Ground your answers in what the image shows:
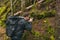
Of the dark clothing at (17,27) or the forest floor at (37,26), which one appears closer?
the dark clothing at (17,27)

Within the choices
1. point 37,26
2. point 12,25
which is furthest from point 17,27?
point 37,26

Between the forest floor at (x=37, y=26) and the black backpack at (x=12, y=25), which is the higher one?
the black backpack at (x=12, y=25)

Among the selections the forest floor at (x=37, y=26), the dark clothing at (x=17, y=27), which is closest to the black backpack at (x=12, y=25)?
the dark clothing at (x=17, y=27)

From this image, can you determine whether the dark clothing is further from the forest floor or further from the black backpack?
the forest floor

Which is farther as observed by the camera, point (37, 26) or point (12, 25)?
point (37, 26)

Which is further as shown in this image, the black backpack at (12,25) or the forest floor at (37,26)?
the forest floor at (37,26)

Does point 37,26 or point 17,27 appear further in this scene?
point 37,26

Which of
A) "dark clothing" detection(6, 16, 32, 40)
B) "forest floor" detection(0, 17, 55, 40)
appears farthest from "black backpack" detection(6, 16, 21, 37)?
"forest floor" detection(0, 17, 55, 40)

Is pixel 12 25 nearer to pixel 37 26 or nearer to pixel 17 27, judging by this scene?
pixel 17 27

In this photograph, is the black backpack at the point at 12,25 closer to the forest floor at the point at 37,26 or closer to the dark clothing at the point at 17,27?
the dark clothing at the point at 17,27

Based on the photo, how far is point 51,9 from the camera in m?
9.53

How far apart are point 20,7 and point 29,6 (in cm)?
53

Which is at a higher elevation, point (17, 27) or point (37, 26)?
point (17, 27)

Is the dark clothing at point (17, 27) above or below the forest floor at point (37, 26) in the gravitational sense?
above
